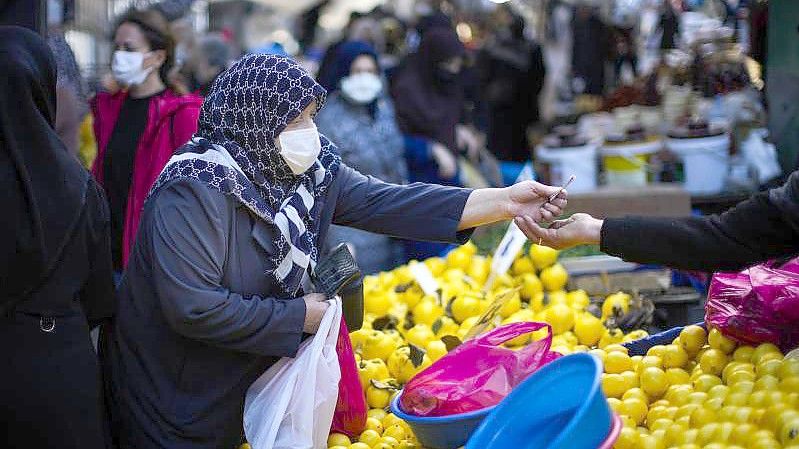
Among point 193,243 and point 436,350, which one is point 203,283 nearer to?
point 193,243

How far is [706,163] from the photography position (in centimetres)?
644

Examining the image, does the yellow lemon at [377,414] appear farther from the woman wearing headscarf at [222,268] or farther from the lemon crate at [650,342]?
the lemon crate at [650,342]

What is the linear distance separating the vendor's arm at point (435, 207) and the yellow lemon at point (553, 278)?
1.40m

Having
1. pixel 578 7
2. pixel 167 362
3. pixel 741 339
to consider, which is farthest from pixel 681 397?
pixel 578 7

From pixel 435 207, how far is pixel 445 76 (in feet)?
15.7

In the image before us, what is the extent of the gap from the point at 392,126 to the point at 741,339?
4059mm

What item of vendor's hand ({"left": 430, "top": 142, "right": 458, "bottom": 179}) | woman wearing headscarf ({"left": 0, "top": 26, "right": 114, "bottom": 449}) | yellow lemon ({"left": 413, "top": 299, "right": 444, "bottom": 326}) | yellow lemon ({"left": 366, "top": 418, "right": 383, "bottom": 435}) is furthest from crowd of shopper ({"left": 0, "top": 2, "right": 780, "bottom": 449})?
vendor's hand ({"left": 430, "top": 142, "right": 458, "bottom": 179})

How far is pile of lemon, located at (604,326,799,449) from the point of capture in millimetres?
2385

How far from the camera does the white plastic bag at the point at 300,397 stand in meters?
2.77

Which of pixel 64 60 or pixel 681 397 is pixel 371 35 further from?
pixel 681 397

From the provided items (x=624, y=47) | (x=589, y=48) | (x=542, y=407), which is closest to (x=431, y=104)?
(x=542, y=407)

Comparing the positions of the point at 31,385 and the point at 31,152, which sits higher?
the point at 31,152

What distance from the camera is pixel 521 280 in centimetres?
457

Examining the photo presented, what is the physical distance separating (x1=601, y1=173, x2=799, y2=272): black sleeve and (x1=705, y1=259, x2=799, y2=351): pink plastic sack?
193 millimetres
